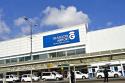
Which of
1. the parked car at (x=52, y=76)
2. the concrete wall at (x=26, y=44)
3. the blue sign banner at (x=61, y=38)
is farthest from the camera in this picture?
the blue sign banner at (x=61, y=38)

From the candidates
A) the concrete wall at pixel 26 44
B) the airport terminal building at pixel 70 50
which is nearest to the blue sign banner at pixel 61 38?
the airport terminal building at pixel 70 50

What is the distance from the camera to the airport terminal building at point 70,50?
6290 centimetres

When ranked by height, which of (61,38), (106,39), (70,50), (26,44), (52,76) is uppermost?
(61,38)

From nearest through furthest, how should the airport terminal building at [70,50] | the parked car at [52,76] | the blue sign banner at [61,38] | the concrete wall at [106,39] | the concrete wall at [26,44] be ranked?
the parked car at [52,76]
the airport terminal building at [70,50]
the concrete wall at [106,39]
the concrete wall at [26,44]
the blue sign banner at [61,38]

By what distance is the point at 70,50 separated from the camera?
240 feet

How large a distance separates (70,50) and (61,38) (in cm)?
399

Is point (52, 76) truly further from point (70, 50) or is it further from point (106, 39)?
point (106, 39)

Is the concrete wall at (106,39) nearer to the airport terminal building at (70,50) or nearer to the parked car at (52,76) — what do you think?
the airport terminal building at (70,50)

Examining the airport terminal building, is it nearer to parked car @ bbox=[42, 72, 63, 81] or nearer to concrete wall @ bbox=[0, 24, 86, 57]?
concrete wall @ bbox=[0, 24, 86, 57]

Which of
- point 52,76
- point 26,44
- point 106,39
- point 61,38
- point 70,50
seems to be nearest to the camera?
point 52,76

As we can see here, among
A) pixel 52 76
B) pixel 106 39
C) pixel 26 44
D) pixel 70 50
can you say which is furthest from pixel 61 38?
pixel 52 76

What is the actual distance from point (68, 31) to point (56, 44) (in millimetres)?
4858

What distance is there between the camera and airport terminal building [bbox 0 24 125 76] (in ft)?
206

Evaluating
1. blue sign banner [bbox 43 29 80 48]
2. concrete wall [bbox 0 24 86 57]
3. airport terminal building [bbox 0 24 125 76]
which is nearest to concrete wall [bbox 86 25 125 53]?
airport terminal building [bbox 0 24 125 76]
